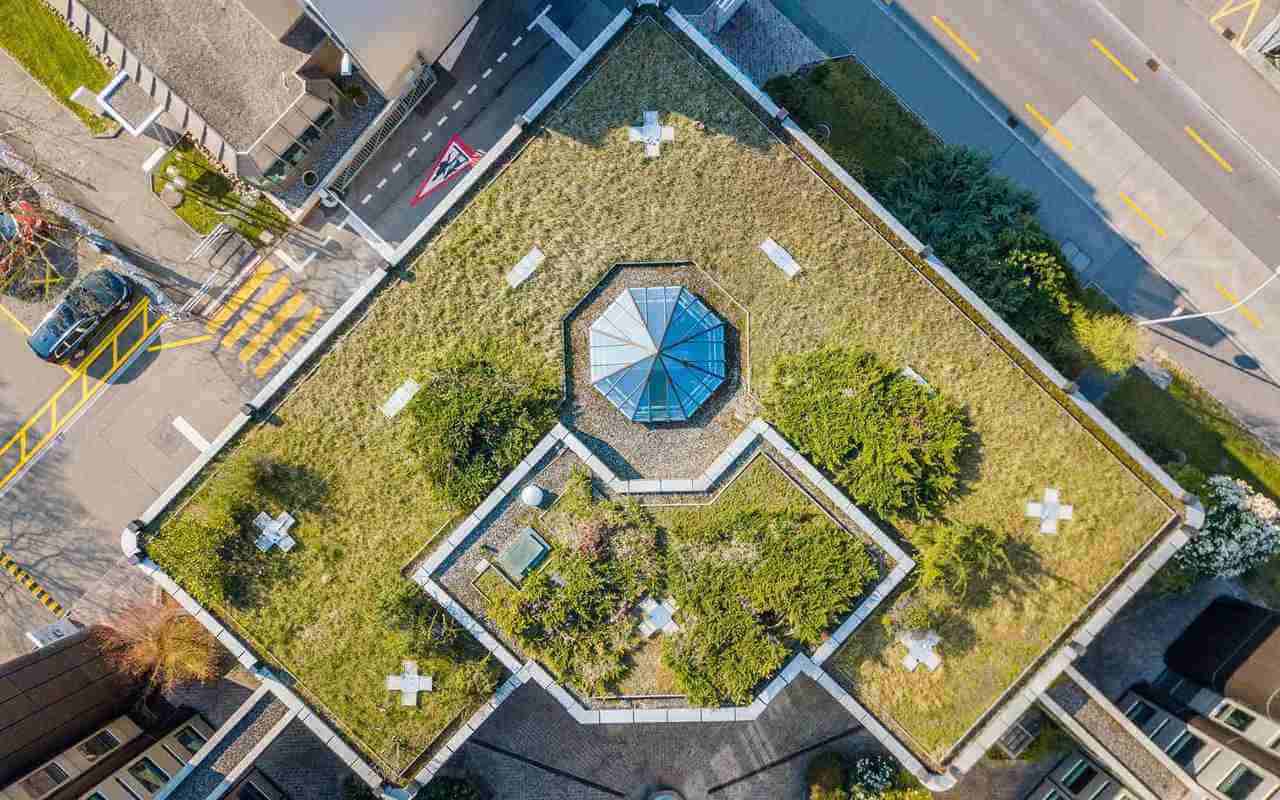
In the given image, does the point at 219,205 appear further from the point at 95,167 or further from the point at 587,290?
the point at 587,290

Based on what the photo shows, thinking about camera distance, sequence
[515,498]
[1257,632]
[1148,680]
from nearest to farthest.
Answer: [515,498], [1257,632], [1148,680]

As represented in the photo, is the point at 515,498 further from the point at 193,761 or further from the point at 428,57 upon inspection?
the point at 428,57

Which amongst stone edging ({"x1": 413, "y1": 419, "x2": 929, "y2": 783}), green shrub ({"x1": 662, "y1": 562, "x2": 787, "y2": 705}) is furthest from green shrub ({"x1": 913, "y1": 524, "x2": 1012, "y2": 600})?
green shrub ({"x1": 662, "y1": 562, "x2": 787, "y2": 705})

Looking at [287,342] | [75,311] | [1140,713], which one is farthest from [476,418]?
[1140,713]

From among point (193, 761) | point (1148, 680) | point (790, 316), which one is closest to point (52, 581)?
point (193, 761)

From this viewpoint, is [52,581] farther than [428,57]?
Yes

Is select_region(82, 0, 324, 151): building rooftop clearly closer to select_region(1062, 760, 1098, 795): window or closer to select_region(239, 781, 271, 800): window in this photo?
select_region(239, 781, 271, 800): window

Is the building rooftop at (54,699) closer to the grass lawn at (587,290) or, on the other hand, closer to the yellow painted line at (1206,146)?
the grass lawn at (587,290)
